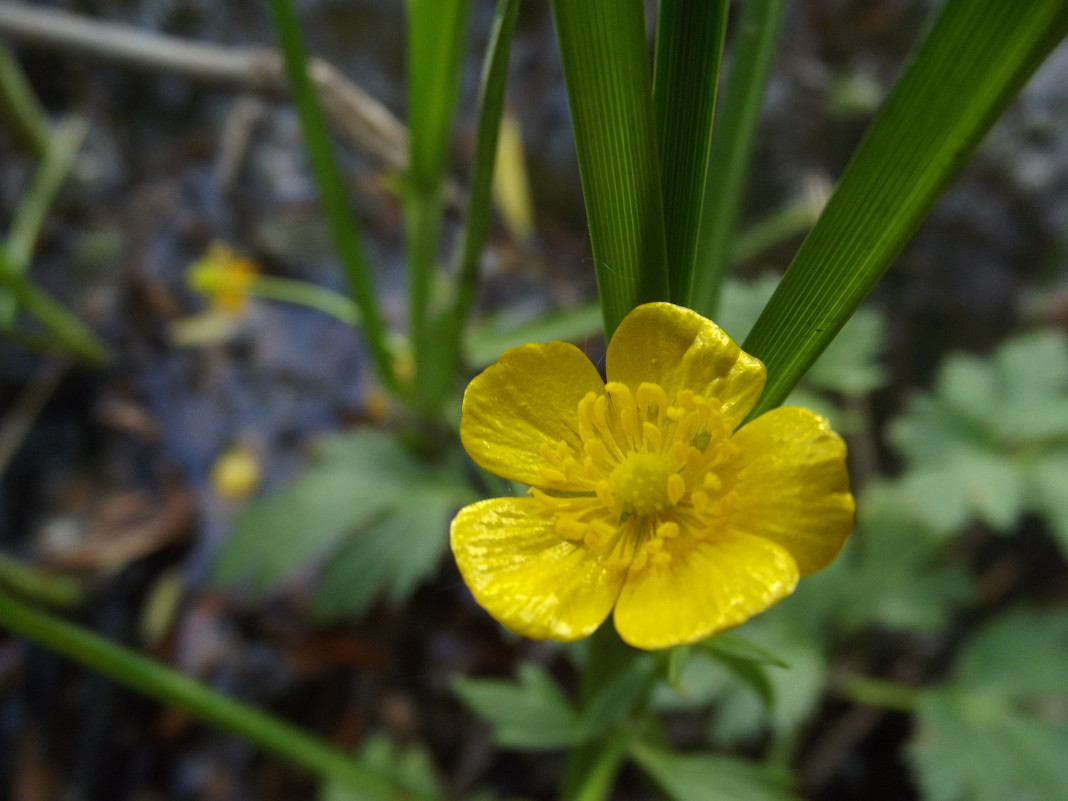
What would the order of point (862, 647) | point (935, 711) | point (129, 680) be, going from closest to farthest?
point (129, 680) → point (935, 711) → point (862, 647)

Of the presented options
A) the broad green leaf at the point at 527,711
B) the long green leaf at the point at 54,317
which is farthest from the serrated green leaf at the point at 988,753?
the long green leaf at the point at 54,317

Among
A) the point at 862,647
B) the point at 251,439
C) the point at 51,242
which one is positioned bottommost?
the point at 862,647

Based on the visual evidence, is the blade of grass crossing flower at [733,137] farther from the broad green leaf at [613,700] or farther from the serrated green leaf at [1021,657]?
the serrated green leaf at [1021,657]

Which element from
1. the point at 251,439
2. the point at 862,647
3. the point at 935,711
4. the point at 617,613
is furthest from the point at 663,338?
the point at 251,439

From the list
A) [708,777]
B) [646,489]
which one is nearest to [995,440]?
[708,777]

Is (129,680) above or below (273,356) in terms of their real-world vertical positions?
above

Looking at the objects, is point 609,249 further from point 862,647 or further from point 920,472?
point 862,647
